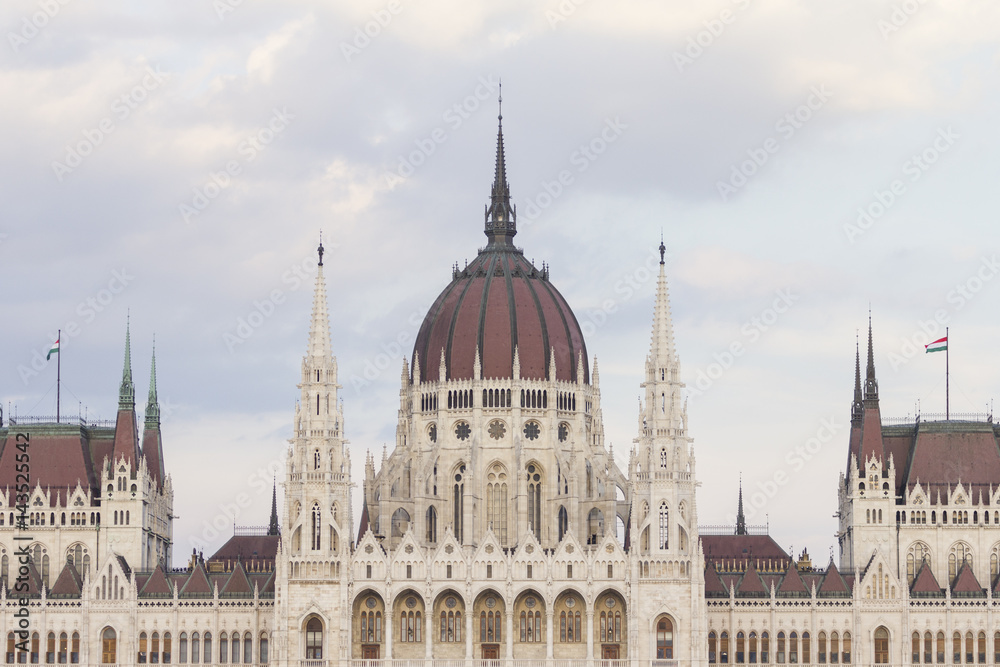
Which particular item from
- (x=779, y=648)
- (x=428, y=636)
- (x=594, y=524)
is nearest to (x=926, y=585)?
(x=779, y=648)

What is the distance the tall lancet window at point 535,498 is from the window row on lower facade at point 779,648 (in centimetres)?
1678

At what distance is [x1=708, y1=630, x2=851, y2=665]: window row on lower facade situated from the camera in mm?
152875

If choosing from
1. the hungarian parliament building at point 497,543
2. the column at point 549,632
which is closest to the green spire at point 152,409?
the hungarian parliament building at point 497,543

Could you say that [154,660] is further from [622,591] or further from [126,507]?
[622,591]

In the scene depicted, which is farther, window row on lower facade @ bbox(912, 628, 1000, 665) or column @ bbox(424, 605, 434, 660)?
window row on lower facade @ bbox(912, 628, 1000, 665)

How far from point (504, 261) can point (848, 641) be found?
38712mm

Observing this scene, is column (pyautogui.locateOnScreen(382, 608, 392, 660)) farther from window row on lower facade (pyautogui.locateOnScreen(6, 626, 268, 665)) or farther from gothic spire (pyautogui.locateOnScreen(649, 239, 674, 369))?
gothic spire (pyautogui.locateOnScreen(649, 239, 674, 369))

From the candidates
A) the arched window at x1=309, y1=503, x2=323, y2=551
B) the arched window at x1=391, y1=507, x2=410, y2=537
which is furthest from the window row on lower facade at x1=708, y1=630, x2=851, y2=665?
the arched window at x1=309, y1=503, x2=323, y2=551

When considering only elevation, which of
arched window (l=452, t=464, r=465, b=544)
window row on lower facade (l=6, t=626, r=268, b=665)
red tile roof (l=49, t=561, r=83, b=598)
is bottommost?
window row on lower facade (l=6, t=626, r=268, b=665)

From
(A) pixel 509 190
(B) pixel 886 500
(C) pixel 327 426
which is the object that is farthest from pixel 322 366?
(B) pixel 886 500

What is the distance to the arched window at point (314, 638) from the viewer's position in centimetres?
15062

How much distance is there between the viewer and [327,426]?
15425cm

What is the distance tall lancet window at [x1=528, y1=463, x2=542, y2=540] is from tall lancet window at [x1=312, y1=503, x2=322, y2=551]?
18.1 m

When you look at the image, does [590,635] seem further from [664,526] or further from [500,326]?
[500,326]
